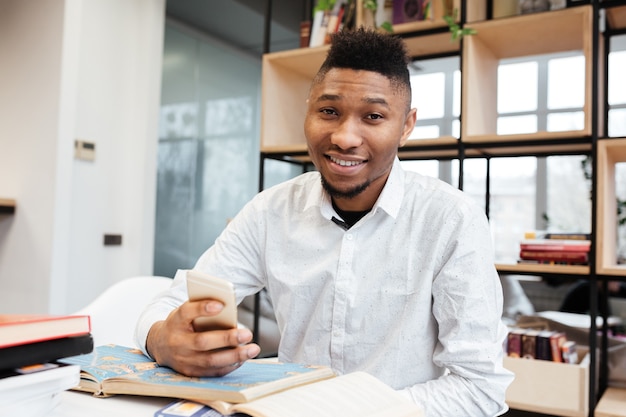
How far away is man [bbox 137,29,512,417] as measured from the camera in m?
1.02

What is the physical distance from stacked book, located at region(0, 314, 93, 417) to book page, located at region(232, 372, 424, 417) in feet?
0.63

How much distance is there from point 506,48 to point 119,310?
1.72 m

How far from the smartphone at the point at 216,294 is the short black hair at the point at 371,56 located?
0.53 meters

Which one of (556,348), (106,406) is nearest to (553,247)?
(556,348)

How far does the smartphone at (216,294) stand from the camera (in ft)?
2.34

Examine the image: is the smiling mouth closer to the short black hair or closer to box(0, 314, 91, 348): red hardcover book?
the short black hair

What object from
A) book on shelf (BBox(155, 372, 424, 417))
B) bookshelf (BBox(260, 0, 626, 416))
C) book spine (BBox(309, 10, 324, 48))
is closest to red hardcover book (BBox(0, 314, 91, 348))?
book on shelf (BBox(155, 372, 424, 417))

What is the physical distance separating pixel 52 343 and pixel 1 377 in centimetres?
6

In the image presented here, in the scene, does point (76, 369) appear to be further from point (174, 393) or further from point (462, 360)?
point (462, 360)

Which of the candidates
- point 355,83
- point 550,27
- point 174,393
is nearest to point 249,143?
point 550,27

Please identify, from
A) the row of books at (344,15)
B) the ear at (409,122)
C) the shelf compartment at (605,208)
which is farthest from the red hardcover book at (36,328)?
the row of books at (344,15)

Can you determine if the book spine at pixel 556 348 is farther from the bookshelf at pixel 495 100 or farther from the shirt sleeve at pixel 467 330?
the shirt sleeve at pixel 467 330

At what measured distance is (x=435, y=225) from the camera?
3.66ft

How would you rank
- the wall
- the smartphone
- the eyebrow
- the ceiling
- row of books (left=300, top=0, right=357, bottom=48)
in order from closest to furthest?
1. the smartphone
2. the eyebrow
3. row of books (left=300, top=0, right=357, bottom=48)
4. the wall
5. the ceiling
